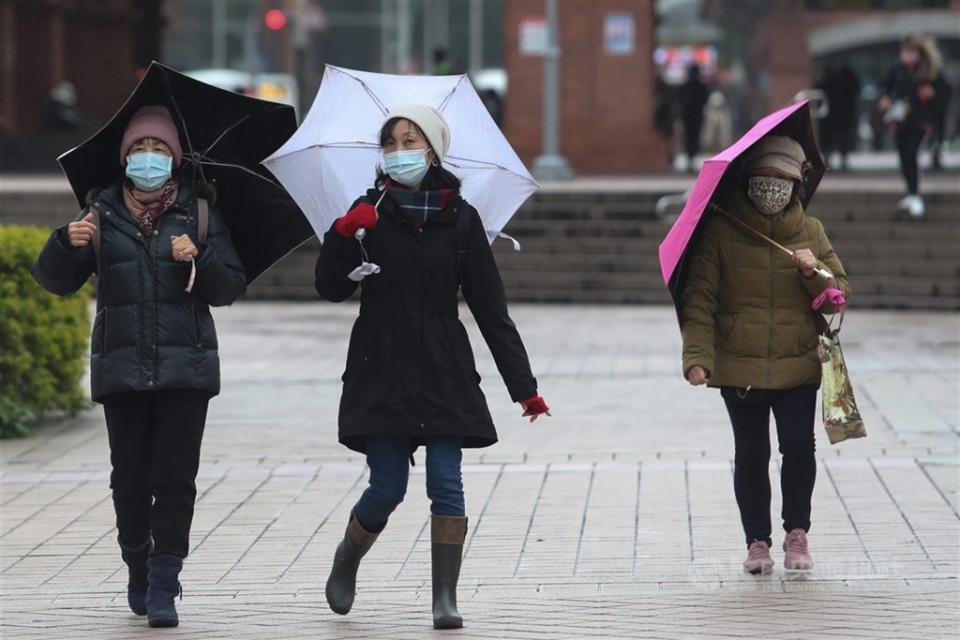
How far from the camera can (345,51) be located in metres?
71.8

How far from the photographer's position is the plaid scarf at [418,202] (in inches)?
232

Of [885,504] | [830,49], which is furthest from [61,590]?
[830,49]

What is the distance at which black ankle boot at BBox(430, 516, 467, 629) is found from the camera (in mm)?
5957

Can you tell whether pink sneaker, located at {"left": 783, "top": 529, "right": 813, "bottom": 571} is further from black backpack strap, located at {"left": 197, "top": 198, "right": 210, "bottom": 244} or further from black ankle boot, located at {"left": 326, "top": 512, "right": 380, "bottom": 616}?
black backpack strap, located at {"left": 197, "top": 198, "right": 210, "bottom": 244}

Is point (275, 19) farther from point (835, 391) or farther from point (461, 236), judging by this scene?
point (461, 236)

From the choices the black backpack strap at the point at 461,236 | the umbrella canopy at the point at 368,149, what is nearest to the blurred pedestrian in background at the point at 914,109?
the umbrella canopy at the point at 368,149

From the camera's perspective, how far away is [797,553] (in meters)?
6.72

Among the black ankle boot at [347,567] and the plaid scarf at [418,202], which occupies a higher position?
the plaid scarf at [418,202]

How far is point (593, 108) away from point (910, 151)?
1015cm

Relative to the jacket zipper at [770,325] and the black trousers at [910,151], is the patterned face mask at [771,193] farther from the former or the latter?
the black trousers at [910,151]

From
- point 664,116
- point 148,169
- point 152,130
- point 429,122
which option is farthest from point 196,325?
point 664,116

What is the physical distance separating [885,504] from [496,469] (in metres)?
1.93

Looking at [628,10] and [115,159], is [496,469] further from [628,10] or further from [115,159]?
[628,10]

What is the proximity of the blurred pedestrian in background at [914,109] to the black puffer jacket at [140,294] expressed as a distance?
12.7m
